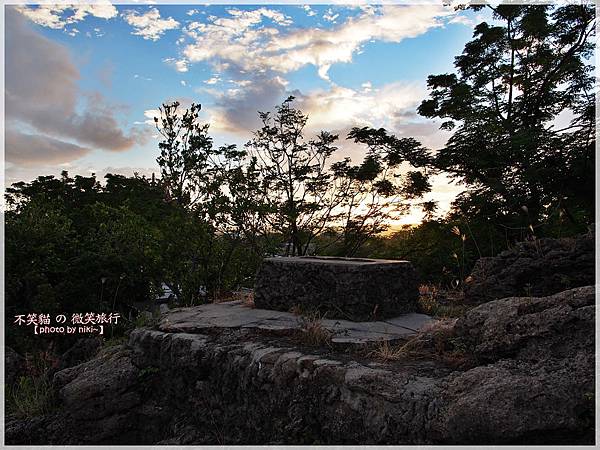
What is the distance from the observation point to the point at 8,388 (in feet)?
24.1

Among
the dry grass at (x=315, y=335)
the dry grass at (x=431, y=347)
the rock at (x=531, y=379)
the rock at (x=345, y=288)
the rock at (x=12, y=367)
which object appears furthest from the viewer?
the rock at (x=12, y=367)

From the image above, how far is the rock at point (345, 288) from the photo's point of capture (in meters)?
5.36

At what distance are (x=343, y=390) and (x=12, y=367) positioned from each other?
7089mm

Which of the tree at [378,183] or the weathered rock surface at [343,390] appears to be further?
the tree at [378,183]

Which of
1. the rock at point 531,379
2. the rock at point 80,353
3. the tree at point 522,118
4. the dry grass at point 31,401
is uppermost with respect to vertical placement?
the tree at point 522,118

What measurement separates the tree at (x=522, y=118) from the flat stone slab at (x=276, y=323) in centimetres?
590

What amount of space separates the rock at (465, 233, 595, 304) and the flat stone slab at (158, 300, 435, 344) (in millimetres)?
889

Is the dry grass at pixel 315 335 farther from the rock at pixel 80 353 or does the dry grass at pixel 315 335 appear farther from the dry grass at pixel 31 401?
the rock at pixel 80 353

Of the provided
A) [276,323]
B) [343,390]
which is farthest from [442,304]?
[343,390]

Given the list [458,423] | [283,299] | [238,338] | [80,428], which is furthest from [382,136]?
[458,423]

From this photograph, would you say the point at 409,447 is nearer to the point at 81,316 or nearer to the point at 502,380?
the point at 502,380

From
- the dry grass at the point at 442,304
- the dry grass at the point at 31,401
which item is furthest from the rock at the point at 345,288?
the dry grass at the point at 31,401

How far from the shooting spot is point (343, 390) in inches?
135

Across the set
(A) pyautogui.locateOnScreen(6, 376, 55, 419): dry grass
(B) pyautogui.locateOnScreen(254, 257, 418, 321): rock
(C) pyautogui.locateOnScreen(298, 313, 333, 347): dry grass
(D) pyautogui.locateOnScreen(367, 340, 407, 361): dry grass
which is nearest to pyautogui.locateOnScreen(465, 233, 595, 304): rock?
(B) pyautogui.locateOnScreen(254, 257, 418, 321): rock
